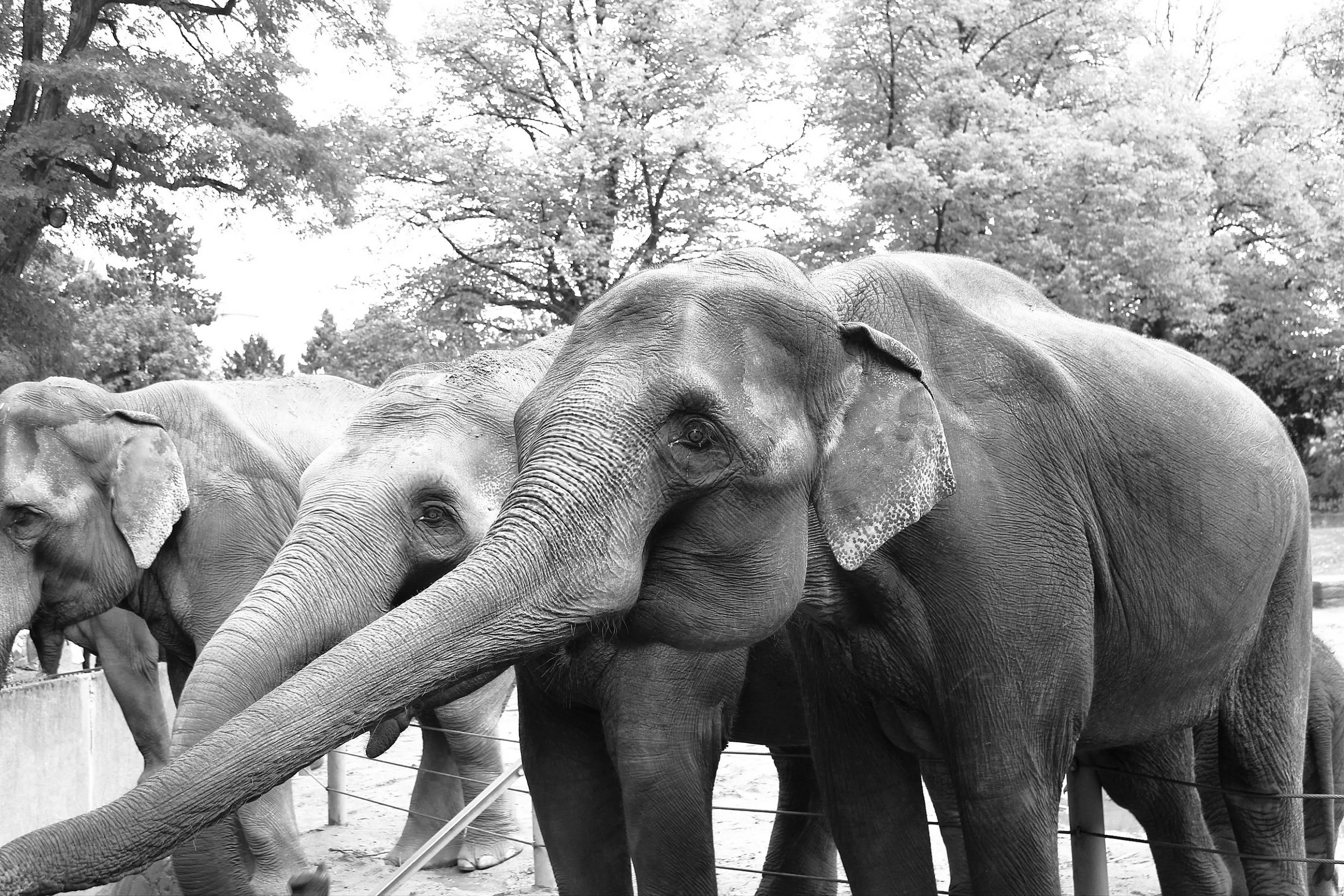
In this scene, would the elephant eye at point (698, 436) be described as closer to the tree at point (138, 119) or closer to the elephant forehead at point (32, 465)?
the elephant forehead at point (32, 465)

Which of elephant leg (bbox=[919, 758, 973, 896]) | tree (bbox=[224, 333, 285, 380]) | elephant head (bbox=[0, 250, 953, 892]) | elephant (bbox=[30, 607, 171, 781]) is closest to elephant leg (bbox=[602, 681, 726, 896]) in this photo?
elephant leg (bbox=[919, 758, 973, 896])

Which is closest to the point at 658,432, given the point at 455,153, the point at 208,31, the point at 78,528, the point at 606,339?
the point at 606,339

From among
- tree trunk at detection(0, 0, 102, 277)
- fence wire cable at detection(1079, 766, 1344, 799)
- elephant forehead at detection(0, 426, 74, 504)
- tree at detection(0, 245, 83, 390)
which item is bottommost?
fence wire cable at detection(1079, 766, 1344, 799)

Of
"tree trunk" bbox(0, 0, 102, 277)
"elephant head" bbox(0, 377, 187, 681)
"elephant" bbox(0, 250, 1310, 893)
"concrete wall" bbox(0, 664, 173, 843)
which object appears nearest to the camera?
"elephant" bbox(0, 250, 1310, 893)

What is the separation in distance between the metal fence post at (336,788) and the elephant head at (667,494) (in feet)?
22.4

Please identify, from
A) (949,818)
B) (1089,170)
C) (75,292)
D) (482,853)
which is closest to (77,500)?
(482,853)

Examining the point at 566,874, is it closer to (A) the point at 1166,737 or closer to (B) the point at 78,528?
(A) the point at 1166,737

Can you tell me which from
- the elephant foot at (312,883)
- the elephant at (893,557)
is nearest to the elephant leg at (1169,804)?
the elephant at (893,557)

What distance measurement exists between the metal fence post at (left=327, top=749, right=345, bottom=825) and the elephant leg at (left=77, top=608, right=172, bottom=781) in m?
1.01

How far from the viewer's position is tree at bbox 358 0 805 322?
25.8 m

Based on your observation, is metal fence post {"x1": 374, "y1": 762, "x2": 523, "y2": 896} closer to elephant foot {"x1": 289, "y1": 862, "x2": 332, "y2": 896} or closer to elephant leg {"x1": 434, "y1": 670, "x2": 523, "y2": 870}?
elephant foot {"x1": 289, "y1": 862, "x2": 332, "y2": 896}

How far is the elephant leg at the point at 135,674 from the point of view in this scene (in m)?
8.34

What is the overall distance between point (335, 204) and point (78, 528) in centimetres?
877

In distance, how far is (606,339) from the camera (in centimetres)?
267
